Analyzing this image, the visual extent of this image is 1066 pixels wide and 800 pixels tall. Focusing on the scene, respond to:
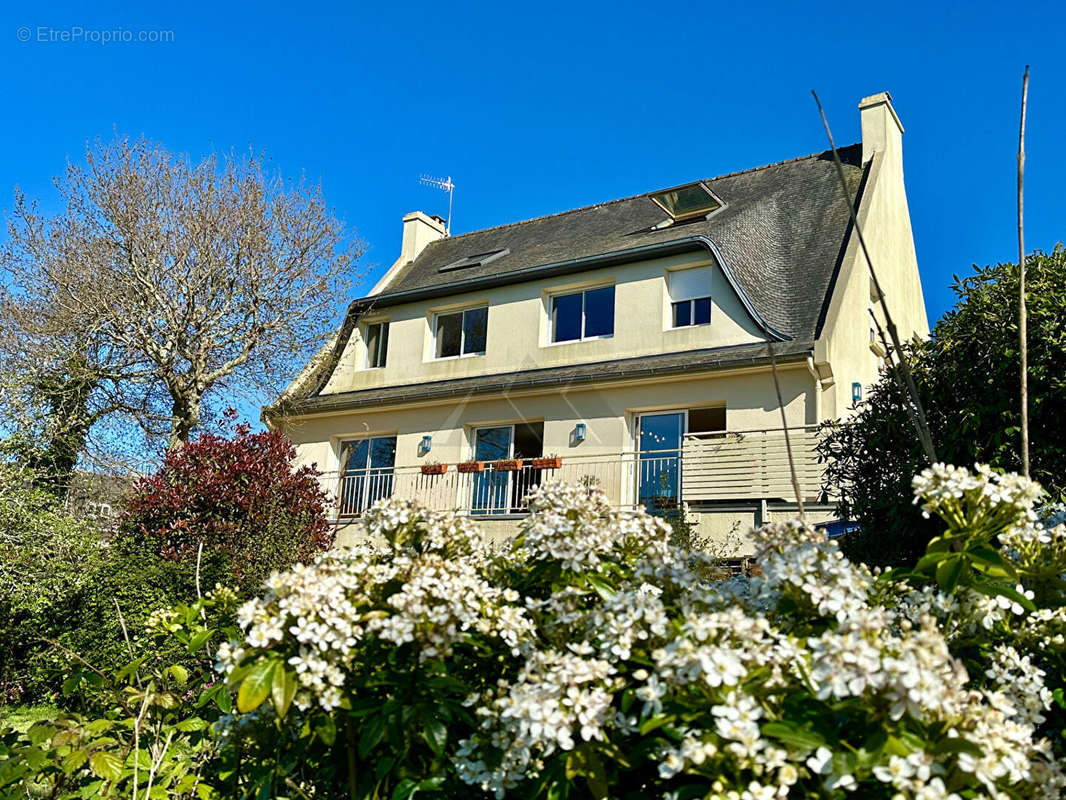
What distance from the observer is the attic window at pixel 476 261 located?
1878cm

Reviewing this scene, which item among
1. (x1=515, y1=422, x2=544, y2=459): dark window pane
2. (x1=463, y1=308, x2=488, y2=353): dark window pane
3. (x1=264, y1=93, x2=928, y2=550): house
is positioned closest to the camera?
(x1=264, y1=93, x2=928, y2=550): house

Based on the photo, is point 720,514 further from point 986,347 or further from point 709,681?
point 709,681

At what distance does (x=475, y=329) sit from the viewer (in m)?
17.5

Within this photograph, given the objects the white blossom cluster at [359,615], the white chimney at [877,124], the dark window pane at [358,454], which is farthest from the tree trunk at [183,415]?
the white blossom cluster at [359,615]

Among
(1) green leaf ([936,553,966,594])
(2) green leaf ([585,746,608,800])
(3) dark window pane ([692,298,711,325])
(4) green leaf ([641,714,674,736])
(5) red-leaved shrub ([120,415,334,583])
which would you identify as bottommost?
(2) green leaf ([585,746,608,800])

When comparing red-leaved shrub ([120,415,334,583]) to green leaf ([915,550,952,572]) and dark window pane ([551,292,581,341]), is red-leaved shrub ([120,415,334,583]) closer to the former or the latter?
dark window pane ([551,292,581,341])

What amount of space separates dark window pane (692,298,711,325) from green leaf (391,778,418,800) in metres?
13.1

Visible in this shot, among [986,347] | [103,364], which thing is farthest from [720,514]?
[103,364]

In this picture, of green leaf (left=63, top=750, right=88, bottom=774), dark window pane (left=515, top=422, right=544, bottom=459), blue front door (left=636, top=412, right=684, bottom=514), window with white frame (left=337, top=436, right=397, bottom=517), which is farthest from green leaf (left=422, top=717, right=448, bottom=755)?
window with white frame (left=337, top=436, right=397, bottom=517)

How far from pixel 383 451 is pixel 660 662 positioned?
1592 centimetres

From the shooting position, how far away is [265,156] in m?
18.2

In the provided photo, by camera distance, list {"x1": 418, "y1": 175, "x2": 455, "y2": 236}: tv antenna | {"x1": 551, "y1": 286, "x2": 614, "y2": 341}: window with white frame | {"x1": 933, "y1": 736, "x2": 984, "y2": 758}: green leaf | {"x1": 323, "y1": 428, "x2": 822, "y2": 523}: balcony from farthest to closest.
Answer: {"x1": 418, "y1": 175, "x2": 455, "y2": 236}: tv antenna → {"x1": 551, "y1": 286, "x2": 614, "y2": 341}: window with white frame → {"x1": 323, "y1": 428, "x2": 822, "y2": 523}: balcony → {"x1": 933, "y1": 736, "x2": 984, "y2": 758}: green leaf

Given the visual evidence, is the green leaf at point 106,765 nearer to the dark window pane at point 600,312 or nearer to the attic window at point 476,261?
the dark window pane at point 600,312

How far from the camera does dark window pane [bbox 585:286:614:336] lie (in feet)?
52.0
